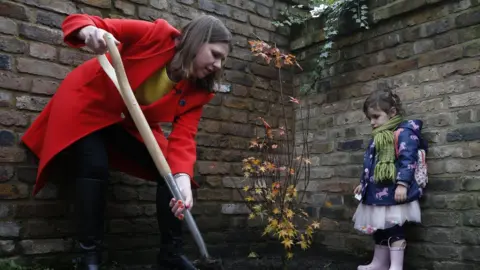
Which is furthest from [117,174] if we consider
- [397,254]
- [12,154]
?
[397,254]

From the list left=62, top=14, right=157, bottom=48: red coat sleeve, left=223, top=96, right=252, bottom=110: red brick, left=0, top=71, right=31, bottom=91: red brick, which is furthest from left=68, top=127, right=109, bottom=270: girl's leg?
left=223, top=96, right=252, bottom=110: red brick

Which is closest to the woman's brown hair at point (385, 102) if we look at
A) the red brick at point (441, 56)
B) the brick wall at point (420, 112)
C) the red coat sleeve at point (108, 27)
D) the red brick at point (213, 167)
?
the brick wall at point (420, 112)

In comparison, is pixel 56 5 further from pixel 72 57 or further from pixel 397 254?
pixel 397 254

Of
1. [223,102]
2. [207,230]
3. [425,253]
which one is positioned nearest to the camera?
[425,253]

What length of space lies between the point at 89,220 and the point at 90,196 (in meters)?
0.11

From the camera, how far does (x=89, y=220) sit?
2053 millimetres

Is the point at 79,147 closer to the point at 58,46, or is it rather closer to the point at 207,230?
the point at 58,46

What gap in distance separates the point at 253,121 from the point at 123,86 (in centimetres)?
205

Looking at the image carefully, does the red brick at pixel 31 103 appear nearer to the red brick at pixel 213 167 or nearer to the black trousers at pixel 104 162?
the black trousers at pixel 104 162

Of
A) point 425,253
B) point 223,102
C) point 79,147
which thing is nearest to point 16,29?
point 79,147

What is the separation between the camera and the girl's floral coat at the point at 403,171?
9.32ft

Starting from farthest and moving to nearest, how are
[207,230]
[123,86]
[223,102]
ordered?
[223,102] < [207,230] < [123,86]

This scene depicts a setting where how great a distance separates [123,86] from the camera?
1.91 m

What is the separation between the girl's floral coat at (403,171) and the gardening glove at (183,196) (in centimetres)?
142
